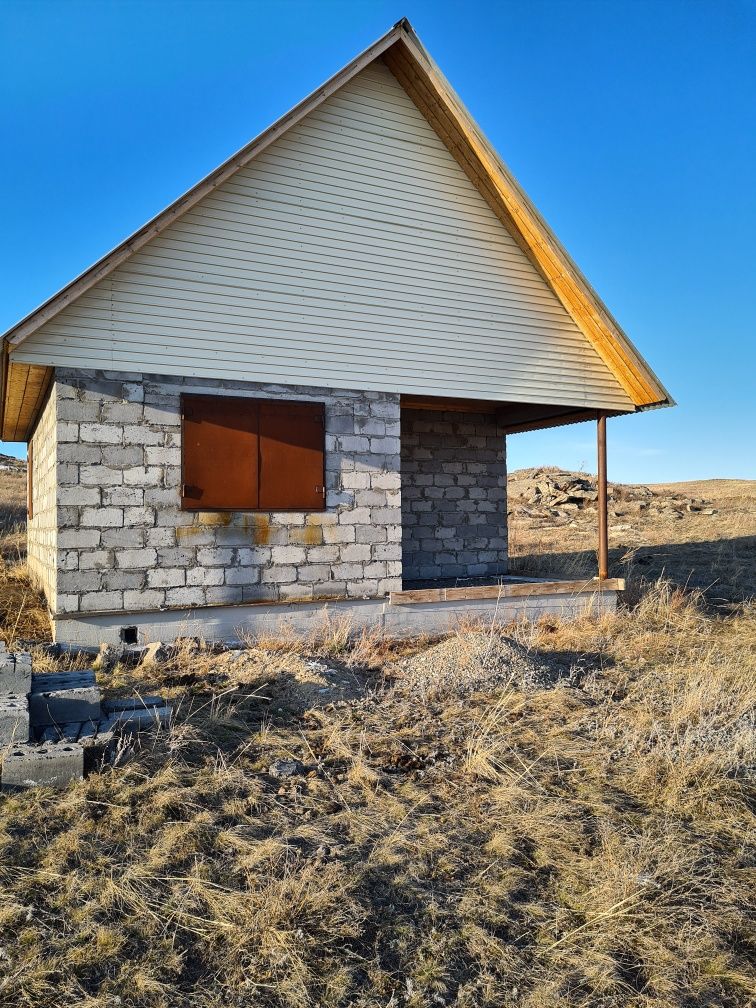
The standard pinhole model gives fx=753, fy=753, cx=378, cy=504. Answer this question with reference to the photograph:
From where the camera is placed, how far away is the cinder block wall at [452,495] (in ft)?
43.1

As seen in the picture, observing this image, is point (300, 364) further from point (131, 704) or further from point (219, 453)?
point (131, 704)

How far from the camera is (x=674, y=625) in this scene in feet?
35.1

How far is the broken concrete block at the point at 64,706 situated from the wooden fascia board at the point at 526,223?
Answer: 315 inches

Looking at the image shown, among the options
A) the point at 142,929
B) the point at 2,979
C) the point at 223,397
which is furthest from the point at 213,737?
the point at 223,397

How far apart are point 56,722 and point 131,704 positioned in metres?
0.56

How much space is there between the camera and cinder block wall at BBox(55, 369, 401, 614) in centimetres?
811

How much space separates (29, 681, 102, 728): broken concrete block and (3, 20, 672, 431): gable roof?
3952 millimetres

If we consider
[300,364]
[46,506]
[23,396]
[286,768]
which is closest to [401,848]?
[286,768]

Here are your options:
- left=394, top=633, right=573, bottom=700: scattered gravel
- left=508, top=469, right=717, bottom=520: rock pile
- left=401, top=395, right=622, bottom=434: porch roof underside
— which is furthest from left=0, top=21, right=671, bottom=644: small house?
left=508, top=469, right=717, bottom=520: rock pile

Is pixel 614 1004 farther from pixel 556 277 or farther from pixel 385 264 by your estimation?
pixel 556 277

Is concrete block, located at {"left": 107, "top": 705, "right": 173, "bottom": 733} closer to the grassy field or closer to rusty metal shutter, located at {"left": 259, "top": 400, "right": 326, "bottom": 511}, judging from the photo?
the grassy field

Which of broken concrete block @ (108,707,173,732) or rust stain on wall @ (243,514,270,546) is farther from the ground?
rust stain on wall @ (243,514,270,546)

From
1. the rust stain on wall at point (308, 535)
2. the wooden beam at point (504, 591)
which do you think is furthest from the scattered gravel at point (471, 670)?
the rust stain on wall at point (308, 535)

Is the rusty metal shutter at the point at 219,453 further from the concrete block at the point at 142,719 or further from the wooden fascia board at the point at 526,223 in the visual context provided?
the wooden fascia board at the point at 526,223
